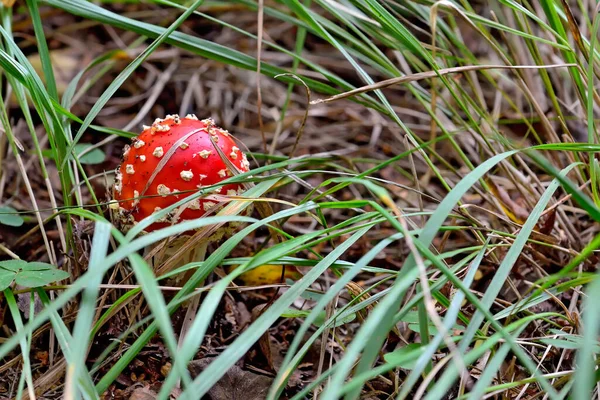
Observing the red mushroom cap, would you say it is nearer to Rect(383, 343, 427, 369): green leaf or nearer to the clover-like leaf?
the clover-like leaf

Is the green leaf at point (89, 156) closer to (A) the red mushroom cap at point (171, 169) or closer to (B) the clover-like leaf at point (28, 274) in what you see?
(A) the red mushroom cap at point (171, 169)

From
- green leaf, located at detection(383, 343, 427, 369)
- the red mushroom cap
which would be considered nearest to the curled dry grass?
green leaf, located at detection(383, 343, 427, 369)

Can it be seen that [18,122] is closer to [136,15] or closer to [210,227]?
[136,15]

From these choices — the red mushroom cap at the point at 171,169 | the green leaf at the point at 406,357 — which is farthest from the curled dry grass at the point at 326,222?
the red mushroom cap at the point at 171,169

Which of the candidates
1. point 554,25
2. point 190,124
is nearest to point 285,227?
point 190,124

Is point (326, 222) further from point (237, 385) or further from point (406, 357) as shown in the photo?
point (406, 357)

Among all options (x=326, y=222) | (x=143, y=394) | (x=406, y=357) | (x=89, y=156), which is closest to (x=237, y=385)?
(x=143, y=394)
